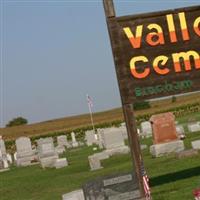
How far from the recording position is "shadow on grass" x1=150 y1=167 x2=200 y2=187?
13.8 m

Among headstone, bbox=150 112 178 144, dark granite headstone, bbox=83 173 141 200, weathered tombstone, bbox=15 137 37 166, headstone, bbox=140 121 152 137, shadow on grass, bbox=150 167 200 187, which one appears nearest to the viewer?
dark granite headstone, bbox=83 173 141 200

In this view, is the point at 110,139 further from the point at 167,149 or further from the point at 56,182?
the point at 56,182

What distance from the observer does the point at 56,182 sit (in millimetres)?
18797

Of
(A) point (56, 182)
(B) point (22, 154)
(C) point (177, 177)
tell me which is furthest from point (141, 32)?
(B) point (22, 154)

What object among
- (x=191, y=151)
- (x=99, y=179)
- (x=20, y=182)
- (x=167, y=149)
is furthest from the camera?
(x=20, y=182)

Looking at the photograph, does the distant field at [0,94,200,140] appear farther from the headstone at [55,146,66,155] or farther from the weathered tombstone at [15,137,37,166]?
the weathered tombstone at [15,137,37,166]

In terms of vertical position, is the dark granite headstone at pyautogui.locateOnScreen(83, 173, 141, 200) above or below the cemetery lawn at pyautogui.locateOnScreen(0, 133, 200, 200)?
above

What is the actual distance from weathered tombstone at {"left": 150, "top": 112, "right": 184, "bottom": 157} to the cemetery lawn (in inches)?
19.7

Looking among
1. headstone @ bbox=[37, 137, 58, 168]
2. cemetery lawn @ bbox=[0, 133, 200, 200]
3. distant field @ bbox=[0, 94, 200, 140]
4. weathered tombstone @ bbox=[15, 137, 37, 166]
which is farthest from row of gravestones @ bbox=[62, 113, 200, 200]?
distant field @ bbox=[0, 94, 200, 140]

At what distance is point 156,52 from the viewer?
11.0 metres

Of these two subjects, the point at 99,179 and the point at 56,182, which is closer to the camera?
the point at 99,179

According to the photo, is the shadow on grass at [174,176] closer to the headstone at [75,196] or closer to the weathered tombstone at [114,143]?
the headstone at [75,196]

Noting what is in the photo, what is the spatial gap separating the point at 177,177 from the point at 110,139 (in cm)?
1069

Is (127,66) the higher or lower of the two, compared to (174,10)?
lower
